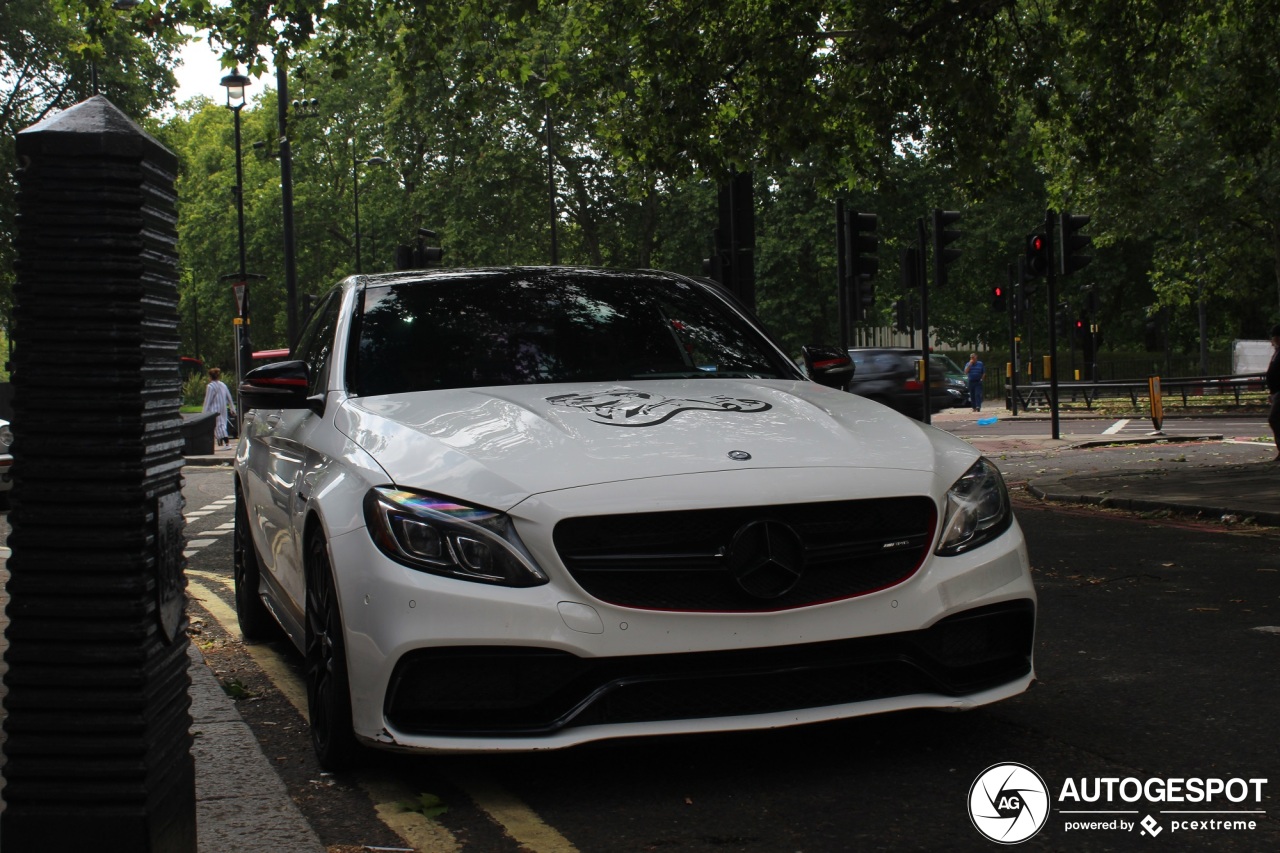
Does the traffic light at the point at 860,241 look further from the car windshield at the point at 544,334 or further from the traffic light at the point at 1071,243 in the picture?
the car windshield at the point at 544,334

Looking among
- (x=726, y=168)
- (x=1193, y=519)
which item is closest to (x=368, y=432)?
(x=1193, y=519)

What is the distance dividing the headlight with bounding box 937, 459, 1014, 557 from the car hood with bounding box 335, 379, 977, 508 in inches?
3.0

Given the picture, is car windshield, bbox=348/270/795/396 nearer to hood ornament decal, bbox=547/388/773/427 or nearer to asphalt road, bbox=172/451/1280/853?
hood ornament decal, bbox=547/388/773/427

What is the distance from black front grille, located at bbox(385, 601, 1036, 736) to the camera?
12.8ft

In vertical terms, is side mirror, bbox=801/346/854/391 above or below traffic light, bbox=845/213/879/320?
below

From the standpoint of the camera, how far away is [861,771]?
418 cm

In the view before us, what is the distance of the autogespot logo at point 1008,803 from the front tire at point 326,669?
5.56 feet

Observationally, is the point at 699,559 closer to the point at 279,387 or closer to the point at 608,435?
the point at 608,435

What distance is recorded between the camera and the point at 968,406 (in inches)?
1891

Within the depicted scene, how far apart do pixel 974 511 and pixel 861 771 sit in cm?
81

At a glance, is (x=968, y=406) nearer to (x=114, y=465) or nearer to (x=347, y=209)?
(x=347, y=209)

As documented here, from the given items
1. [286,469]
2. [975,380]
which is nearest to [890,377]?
[975,380]

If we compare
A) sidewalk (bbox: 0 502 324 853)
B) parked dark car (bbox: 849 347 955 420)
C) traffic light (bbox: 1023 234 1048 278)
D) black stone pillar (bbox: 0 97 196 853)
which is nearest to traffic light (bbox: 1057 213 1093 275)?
traffic light (bbox: 1023 234 1048 278)

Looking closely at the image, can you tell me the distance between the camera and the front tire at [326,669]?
4180 millimetres
